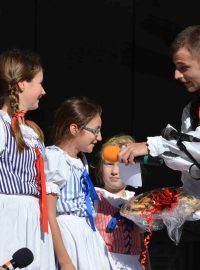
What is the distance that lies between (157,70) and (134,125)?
451mm

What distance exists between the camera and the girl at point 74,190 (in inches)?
176

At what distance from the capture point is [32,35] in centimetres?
647

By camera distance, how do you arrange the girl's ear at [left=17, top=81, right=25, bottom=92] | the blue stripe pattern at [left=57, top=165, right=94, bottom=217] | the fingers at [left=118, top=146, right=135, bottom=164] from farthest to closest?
the blue stripe pattern at [left=57, top=165, right=94, bottom=217] → the girl's ear at [left=17, top=81, right=25, bottom=92] → the fingers at [left=118, top=146, right=135, bottom=164]

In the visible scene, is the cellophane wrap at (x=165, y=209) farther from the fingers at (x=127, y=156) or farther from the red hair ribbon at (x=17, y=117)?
the red hair ribbon at (x=17, y=117)

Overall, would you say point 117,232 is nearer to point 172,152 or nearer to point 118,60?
point 172,152

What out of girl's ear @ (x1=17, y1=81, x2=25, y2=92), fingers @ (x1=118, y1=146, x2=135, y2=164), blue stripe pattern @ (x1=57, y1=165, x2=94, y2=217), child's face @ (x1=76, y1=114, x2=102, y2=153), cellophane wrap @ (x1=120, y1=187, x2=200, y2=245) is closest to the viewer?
fingers @ (x1=118, y1=146, x2=135, y2=164)

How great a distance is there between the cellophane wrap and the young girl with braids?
1.54 feet

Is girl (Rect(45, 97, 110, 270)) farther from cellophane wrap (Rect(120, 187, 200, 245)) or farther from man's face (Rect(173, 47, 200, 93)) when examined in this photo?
man's face (Rect(173, 47, 200, 93))

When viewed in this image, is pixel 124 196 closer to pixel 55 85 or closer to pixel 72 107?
pixel 72 107

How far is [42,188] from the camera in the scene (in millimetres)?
4305

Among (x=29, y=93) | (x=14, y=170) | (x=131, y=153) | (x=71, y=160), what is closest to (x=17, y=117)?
(x=29, y=93)

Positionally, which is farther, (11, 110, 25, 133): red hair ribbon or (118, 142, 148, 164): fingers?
(11, 110, 25, 133): red hair ribbon

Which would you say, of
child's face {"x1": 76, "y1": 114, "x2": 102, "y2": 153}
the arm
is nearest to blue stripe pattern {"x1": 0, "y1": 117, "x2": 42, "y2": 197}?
the arm

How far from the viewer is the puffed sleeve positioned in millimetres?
4465
